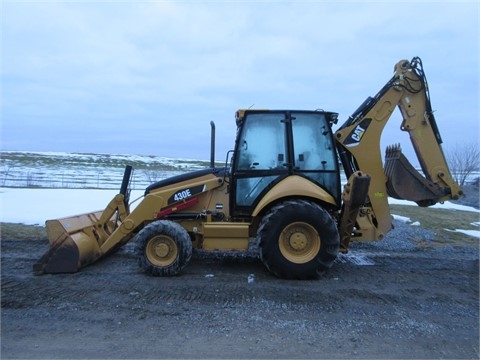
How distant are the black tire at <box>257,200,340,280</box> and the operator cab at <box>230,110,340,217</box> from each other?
51cm

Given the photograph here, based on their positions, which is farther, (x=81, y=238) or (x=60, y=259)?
(x=81, y=238)

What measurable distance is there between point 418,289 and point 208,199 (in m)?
3.40

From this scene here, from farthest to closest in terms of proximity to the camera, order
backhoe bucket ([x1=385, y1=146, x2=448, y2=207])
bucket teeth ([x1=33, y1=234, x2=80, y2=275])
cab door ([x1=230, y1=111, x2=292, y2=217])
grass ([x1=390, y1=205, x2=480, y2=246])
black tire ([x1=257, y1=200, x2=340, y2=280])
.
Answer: grass ([x1=390, y1=205, x2=480, y2=246]), backhoe bucket ([x1=385, y1=146, x2=448, y2=207]), cab door ([x1=230, y1=111, x2=292, y2=217]), bucket teeth ([x1=33, y1=234, x2=80, y2=275]), black tire ([x1=257, y1=200, x2=340, y2=280])

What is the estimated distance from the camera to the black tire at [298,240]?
5930mm

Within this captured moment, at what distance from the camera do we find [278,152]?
248 inches

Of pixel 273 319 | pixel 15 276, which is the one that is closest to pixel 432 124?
pixel 273 319

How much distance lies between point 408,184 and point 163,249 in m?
4.04

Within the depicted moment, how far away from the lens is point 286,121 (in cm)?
630

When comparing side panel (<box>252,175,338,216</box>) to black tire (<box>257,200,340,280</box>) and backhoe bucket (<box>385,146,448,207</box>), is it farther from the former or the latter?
backhoe bucket (<box>385,146,448,207</box>)

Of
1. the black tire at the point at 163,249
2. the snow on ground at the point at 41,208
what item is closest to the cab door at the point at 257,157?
the black tire at the point at 163,249

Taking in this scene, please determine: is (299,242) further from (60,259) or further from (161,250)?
(60,259)

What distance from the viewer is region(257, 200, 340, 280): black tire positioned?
19.5 feet

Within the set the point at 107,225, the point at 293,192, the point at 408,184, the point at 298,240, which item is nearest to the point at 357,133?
the point at 408,184

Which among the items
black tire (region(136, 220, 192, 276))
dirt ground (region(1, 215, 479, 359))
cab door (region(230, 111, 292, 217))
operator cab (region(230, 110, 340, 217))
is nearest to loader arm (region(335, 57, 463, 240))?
operator cab (region(230, 110, 340, 217))
